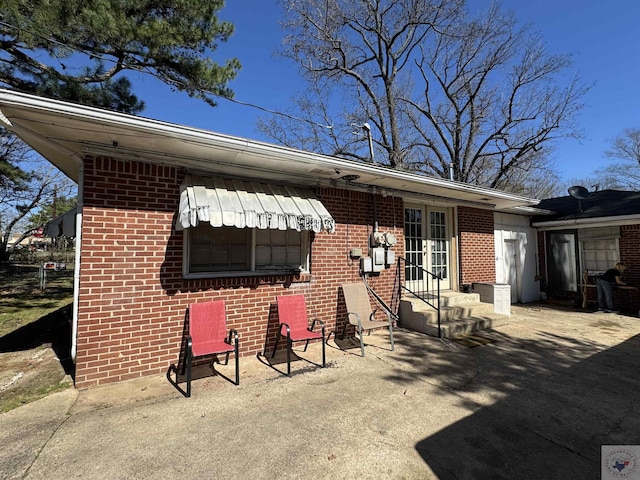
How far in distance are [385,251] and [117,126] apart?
5607 millimetres

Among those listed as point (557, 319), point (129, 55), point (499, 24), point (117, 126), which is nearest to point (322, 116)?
point (499, 24)

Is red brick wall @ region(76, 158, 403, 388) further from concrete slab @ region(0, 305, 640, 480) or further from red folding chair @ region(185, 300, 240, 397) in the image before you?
concrete slab @ region(0, 305, 640, 480)

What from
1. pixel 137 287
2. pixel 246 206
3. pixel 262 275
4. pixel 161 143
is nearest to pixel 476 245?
pixel 262 275

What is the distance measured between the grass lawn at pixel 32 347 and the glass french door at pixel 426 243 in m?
7.27

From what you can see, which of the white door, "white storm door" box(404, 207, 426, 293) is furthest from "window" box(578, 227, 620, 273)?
"white storm door" box(404, 207, 426, 293)

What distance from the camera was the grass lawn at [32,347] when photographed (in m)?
4.19

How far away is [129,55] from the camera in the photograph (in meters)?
8.16

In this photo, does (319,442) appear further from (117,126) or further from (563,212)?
(563,212)

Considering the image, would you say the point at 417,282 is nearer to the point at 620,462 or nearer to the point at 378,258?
the point at 378,258

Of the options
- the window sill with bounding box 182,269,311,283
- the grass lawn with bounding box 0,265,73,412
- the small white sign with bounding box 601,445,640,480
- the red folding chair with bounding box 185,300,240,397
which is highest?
the window sill with bounding box 182,269,311,283

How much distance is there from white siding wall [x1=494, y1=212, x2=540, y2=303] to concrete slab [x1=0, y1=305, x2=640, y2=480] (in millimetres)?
5478

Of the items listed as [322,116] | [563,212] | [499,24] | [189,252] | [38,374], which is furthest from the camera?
[322,116]

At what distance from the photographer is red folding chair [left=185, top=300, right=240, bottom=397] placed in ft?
14.5

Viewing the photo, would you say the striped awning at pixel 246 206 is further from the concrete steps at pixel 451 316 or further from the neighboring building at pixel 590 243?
the neighboring building at pixel 590 243
